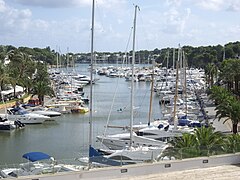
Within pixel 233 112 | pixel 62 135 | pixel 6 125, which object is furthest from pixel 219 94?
pixel 6 125

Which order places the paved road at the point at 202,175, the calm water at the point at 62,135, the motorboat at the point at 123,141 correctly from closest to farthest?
the paved road at the point at 202,175 < the motorboat at the point at 123,141 < the calm water at the point at 62,135

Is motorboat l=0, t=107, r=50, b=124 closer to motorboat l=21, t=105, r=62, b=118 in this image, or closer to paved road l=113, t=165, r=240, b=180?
motorboat l=21, t=105, r=62, b=118

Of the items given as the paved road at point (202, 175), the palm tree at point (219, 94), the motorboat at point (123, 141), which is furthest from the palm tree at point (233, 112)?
the paved road at point (202, 175)

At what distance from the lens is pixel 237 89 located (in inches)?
2790

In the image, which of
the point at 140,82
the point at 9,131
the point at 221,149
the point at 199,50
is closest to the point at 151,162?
the point at 221,149

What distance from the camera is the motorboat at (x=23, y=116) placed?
5644 centimetres

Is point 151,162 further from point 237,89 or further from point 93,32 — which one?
point 237,89

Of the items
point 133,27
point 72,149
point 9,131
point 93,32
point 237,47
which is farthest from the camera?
point 237,47

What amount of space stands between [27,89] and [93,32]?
53974 mm

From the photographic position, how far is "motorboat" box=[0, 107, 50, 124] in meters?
56.4

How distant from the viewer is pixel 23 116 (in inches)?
2248

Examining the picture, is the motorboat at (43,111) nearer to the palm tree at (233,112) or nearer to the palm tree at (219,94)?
the palm tree at (219,94)

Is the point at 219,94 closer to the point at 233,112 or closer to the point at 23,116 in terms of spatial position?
the point at 233,112

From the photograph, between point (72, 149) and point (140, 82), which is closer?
point (72, 149)
